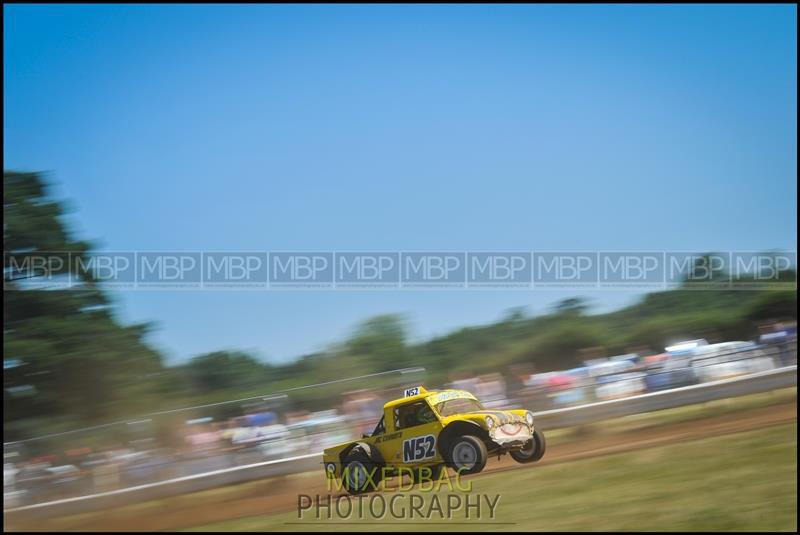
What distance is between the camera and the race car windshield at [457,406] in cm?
917

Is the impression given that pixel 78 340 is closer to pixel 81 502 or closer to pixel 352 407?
pixel 81 502

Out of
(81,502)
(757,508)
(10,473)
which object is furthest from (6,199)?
(757,508)

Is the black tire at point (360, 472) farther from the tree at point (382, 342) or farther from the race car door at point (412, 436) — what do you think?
the tree at point (382, 342)

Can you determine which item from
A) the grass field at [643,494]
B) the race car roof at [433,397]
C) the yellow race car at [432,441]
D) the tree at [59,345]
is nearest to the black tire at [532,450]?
the yellow race car at [432,441]

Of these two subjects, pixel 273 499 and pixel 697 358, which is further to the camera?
pixel 697 358

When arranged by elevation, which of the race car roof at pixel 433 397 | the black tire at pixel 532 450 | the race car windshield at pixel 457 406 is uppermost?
the race car roof at pixel 433 397

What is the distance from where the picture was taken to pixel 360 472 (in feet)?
29.9

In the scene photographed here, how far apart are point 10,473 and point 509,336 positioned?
1126 cm

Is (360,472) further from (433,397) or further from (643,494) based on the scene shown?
(643,494)

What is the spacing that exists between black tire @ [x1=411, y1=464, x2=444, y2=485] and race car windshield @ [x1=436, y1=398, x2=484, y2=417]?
0.67 metres

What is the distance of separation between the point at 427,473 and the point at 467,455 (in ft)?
2.23

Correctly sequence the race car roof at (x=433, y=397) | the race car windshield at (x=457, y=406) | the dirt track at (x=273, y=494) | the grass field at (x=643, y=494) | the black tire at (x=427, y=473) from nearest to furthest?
1. the black tire at (x=427, y=473)
2. the race car windshield at (x=457, y=406)
3. the race car roof at (x=433, y=397)
4. the grass field at (x=643, y=494)
5. the dirt track at (x=273, y=494)

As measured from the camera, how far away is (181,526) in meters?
12.5

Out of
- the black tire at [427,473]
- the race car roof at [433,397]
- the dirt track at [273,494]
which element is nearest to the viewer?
the black tire at [427,473]
